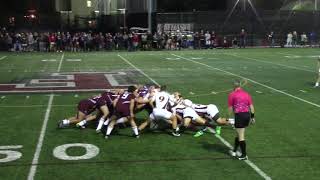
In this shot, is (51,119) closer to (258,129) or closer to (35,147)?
(35,147)

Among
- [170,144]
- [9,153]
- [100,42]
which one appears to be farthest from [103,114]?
[100,42]

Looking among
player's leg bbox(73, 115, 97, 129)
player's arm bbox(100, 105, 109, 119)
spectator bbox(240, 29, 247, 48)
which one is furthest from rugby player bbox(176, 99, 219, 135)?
spectator bbox(240, 29, 247, 48)

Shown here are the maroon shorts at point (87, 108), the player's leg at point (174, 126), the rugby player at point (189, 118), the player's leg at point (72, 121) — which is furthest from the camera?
the maroon shorts at point (87, 108)

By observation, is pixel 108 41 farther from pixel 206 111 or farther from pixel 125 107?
pixel 125 107

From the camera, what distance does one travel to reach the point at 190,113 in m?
12.5

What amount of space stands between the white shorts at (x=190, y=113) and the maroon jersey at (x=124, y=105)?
112 cm

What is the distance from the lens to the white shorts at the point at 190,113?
12.5 m

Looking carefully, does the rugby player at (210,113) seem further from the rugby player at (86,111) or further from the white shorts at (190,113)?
the rugby player at (86,111)

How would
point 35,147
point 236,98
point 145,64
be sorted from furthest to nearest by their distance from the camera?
point 145,64 < point 35,147 < point 236,98

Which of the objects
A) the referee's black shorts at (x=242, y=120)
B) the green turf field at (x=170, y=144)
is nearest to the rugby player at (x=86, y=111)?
the green turf field at (x=170, y=144)

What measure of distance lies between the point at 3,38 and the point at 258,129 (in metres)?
34.2

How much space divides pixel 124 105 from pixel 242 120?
3162 mm

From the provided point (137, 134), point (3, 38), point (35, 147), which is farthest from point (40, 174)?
point (3, 38)

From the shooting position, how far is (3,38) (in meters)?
43.9
